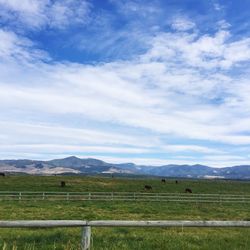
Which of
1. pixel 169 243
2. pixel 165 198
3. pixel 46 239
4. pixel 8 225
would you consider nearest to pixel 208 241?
pixel 169 243

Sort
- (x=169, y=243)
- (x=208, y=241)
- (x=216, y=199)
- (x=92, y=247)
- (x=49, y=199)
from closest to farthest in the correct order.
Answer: (x=92, y=247) → (x=169, y=243) → (x=208, y=241) → (x=49, y=199) → (x=216, y=199)

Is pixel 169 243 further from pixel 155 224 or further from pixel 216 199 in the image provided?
pixel 216 199

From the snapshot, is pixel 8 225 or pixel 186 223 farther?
pixel 186 223

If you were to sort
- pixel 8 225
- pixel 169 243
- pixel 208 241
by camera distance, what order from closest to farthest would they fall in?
1. pixel 8 225
2. pixel 169 243
3. pixel 208 241

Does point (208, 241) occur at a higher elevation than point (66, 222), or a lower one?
lower

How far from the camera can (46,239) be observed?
9875mm

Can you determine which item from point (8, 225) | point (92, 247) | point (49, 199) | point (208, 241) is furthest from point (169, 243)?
point (49, 199)

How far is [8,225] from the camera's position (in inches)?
275

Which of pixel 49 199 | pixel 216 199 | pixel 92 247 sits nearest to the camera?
pixel 92 247

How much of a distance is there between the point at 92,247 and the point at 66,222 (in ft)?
4.20

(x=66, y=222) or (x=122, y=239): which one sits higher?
(x=66, y=222)

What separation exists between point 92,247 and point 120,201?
36.9m

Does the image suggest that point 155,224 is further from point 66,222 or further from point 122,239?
point 122,239

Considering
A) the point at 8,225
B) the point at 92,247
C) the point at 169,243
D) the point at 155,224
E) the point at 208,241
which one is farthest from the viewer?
the point at 208,241
